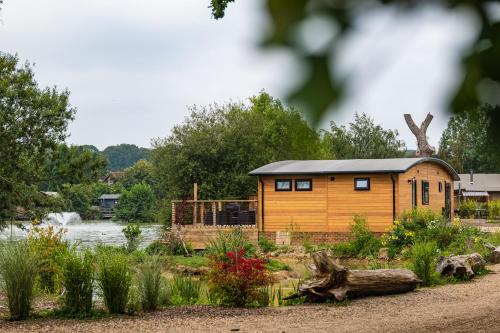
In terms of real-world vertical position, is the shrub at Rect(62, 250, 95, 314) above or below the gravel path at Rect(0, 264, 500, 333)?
above

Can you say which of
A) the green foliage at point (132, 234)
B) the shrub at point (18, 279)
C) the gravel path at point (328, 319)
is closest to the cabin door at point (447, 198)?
the green foliage at point (132, 234)

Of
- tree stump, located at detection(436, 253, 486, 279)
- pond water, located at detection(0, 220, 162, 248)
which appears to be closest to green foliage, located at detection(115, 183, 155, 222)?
pond water, located at detection(0, 220, 162, 248)

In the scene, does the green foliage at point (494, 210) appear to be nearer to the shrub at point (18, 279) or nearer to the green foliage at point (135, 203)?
the shrub at point (18, 279)

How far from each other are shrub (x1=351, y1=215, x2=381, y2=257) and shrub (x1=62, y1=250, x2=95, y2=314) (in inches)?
558

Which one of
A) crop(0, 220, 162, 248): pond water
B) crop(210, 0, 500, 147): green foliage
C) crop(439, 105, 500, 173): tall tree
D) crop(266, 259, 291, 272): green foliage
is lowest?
crop(266, 259, 291, 272): green foliage

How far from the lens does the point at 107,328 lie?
31.2ft

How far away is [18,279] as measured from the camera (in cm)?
1025

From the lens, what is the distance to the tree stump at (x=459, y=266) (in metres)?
14.7

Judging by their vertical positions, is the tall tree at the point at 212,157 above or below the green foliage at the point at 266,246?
above

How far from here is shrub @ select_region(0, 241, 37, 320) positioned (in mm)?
10141

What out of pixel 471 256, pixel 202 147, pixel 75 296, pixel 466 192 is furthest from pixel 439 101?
pixel 466 192

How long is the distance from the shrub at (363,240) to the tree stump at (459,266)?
771 centimetres

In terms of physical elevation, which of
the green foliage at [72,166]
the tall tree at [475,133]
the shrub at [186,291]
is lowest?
the shrub at [186,291]

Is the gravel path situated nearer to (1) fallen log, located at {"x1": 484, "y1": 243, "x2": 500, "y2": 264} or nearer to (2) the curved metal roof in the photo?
(1) fallen log, located at {"x1": 484, "y1": 243, "x2": 500, "y2": 264}
